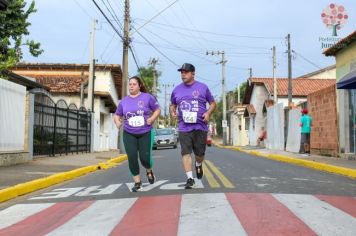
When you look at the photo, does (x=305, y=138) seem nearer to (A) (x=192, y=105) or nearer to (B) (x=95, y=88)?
(A) (x=192, y=105)

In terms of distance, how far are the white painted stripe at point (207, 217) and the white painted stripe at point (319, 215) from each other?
0.76m

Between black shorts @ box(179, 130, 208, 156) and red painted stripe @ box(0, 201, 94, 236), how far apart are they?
166 centimetres

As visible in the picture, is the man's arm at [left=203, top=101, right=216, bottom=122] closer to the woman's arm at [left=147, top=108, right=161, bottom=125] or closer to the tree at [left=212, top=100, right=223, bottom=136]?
the woman's arm at [left=147, top=108, right=161, bottom=125]

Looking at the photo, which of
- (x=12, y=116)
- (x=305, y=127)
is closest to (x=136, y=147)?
(x=12, y=116)

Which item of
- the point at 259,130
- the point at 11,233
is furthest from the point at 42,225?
the point at 259,130

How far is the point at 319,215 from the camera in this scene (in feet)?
19.3

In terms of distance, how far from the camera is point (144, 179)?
10.2m

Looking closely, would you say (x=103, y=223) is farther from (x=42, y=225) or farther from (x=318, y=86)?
(x=318, y=86)

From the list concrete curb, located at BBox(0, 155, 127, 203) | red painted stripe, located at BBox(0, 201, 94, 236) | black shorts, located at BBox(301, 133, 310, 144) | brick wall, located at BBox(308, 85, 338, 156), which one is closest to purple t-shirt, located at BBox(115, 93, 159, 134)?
red painted stripe, located at BBox(0, 201, 94, 236)

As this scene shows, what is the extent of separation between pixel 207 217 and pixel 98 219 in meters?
1.25

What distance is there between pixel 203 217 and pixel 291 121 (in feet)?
69.8

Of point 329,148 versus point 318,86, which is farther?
point 318,86

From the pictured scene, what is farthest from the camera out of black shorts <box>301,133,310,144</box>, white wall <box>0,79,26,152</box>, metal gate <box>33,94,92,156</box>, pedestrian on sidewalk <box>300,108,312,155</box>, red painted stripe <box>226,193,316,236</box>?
black shorts <box>301,133,310,144</box>

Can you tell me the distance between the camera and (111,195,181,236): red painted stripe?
5.18 metres
